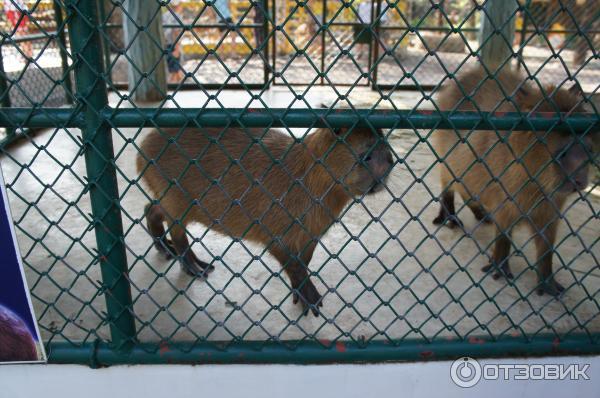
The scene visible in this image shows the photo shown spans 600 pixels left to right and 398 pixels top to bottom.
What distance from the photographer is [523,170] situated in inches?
109

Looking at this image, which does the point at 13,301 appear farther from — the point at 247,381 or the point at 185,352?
the point at 247,381

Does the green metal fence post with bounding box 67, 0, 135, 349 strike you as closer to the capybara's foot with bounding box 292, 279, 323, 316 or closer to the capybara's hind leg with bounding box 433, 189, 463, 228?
the capybara's foot with bounding box 292, 279, 323, 316

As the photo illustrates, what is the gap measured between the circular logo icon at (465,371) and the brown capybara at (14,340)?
1.70 meters

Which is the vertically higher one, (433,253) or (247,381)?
(433,253)

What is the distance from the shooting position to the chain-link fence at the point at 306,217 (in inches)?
73.1

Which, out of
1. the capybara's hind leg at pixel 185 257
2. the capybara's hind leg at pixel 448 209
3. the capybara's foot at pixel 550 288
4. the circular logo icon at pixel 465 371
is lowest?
the circular logo icon at pixel 465 371

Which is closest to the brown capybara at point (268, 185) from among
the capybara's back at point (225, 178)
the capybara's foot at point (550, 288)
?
the capybara's back at point (225, 178)

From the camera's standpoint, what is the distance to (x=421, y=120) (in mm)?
1902

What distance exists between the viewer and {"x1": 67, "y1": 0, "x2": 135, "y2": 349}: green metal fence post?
175 cm

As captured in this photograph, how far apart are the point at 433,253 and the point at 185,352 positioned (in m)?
1.79

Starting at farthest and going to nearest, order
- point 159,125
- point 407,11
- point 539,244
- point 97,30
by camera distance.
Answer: point 407,11, point 539,244, point 159,125, point 97,30

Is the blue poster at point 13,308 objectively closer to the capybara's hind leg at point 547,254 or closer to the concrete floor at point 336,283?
the concrete floor at point 336,283

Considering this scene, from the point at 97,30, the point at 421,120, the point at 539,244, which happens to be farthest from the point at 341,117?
the point at 539,244

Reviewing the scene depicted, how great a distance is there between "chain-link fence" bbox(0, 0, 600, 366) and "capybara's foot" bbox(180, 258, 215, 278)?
1 cm
